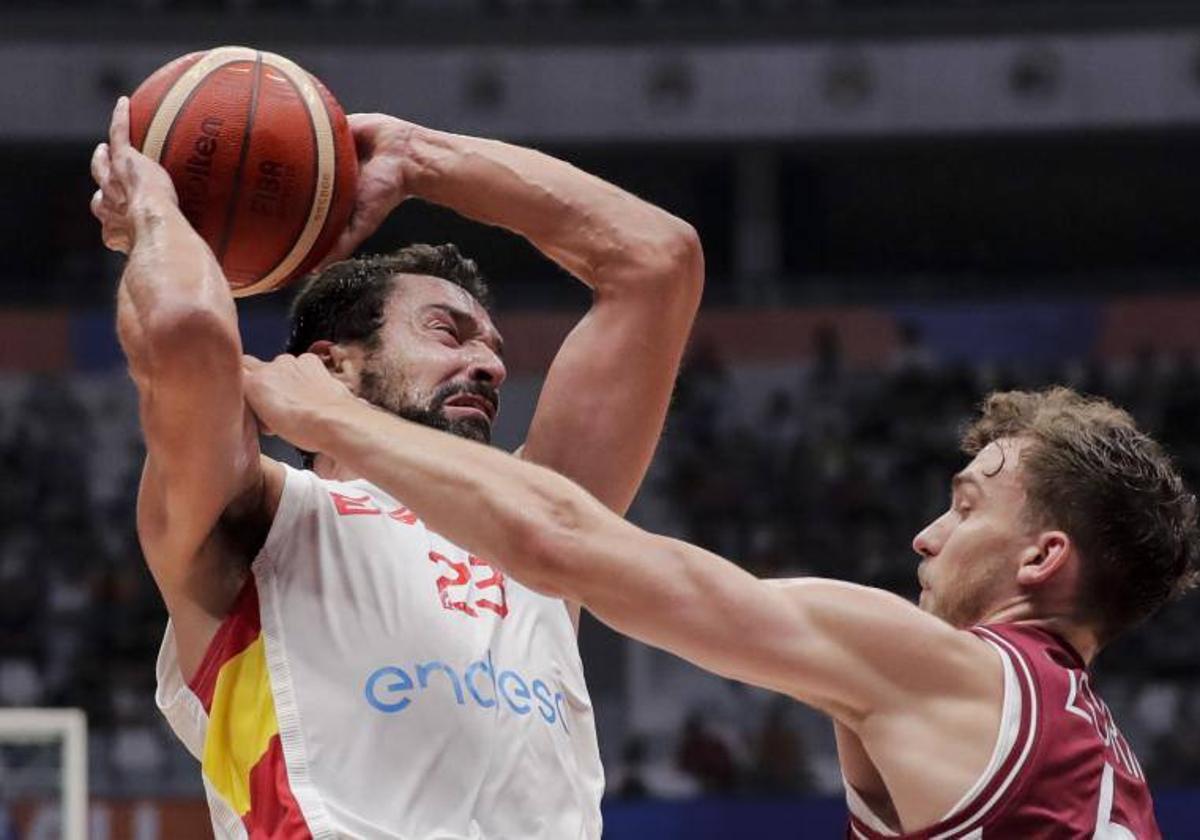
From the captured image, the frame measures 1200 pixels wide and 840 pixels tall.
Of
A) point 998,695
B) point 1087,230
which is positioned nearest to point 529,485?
point 998,695

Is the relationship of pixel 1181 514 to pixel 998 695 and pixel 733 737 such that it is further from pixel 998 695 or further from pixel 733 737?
pixel 733 737

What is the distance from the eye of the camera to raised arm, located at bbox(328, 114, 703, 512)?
3.64 metres

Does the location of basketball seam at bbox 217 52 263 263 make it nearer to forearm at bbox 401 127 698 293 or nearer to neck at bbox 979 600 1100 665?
forearm at bbox 401 127 698 293

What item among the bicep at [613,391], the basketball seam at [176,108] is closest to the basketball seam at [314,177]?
the basketball seam at [176,108]

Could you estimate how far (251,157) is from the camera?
3.33m

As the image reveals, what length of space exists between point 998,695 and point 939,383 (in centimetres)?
1318

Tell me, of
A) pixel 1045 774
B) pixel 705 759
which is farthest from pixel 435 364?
pixel 705 759

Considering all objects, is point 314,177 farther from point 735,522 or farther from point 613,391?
point 735,522

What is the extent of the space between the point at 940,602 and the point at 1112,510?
32 centimetres

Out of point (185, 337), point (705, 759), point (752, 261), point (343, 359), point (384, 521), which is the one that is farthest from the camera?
point (752, 261)

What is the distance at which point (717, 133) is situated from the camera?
17.8 metres

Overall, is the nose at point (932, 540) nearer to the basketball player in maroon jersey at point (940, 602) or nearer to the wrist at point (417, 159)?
the basketball player in maroon jersey at point (940, 602)

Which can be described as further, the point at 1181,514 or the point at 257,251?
the point at 257,251

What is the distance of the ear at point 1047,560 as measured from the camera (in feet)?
10.00
